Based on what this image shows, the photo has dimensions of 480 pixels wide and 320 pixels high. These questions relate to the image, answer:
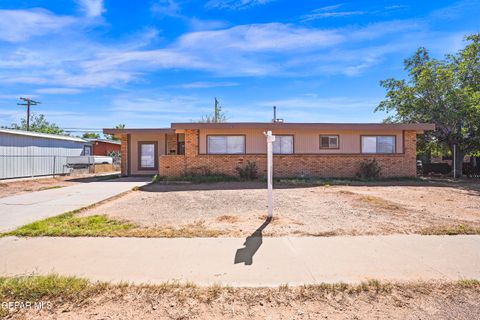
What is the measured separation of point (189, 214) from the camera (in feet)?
22.5

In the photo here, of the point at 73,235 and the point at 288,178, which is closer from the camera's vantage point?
the point at 73,235

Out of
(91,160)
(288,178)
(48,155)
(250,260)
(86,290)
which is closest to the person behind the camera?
(86,290)

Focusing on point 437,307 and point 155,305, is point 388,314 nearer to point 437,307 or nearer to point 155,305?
point 437,307

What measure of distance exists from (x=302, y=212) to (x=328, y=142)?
9219 mm

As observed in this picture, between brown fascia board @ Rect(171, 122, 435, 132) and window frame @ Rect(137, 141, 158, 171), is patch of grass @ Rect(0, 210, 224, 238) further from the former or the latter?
window frame @ Rect(137, 141, 158, 171)

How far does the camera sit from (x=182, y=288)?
3.14 metres

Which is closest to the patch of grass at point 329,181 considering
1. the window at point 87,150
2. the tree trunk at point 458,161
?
the tree trunk at point 458,161

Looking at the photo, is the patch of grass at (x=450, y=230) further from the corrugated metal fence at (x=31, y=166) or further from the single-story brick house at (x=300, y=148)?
the corrugated metal fence at (x=31, y=166)

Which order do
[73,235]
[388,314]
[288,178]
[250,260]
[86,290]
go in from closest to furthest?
[388,314] < [86,290] < [250,260] < [73,235] < [288,178]

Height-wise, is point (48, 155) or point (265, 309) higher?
point (48, 155)

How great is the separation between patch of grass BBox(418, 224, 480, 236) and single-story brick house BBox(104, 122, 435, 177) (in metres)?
9.73

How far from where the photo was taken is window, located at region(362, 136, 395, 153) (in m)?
15.5

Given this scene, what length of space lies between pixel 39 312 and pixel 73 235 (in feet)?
7.96

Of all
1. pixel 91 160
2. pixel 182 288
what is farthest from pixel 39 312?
pixel 91 160
